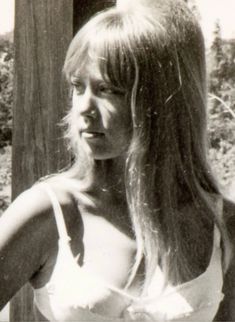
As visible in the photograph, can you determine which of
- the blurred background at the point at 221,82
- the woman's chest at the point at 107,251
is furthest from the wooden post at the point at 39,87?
the blurred background at the point at 221,82

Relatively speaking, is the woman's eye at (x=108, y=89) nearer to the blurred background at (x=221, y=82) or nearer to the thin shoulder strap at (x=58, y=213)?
the thin shoulder strap at (x=58, y=213)

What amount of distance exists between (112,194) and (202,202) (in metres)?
0.23

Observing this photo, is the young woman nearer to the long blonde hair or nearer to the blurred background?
the long blonde hair

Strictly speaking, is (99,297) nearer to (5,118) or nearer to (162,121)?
(162,121)

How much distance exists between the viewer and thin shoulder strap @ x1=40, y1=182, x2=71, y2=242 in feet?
4.89

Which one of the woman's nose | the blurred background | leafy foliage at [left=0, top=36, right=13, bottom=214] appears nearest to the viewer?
the woman's nose

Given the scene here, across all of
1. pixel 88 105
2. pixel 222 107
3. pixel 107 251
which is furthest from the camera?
pixel 222 107

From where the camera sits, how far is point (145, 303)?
1.50 metres

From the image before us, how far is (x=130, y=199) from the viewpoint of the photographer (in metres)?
1.58

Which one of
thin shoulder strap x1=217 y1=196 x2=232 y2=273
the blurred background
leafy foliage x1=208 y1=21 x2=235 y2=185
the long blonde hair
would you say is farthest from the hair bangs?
leafy foliage x1=208 y1=21 x2=235 y2=185

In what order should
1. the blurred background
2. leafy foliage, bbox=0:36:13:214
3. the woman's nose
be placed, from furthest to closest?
1. the blurred background
2. leafy foliage, bbox=0:36:13:214
3. the woman's nose

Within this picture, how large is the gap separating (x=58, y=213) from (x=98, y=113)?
23 centimetres

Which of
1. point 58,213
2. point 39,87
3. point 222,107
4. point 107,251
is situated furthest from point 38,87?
point 222,107

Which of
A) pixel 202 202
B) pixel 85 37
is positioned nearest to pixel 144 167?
pixel 202 202
